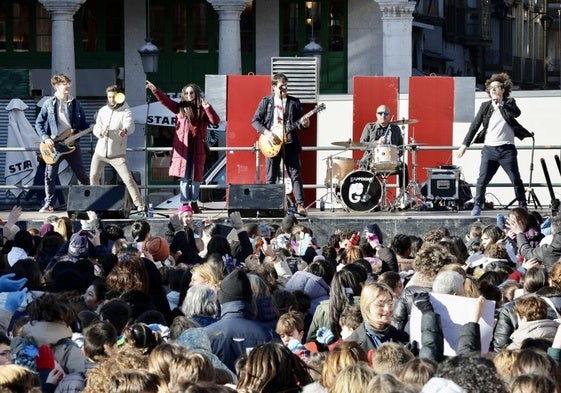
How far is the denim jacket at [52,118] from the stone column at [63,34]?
18.5 metres

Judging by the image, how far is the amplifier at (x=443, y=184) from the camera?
22.5 metres

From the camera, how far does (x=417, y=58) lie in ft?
171

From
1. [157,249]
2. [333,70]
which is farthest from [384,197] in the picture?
[333,70]

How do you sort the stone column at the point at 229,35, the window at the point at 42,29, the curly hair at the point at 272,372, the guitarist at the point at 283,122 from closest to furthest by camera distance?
the curly hair at the point at 272,372 < the guitarist at the point at 283,122 < the stone column at the point at 229,35 < the window at the point at 42,29

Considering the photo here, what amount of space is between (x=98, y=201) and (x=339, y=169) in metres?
3.72

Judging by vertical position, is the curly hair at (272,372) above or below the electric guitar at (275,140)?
below

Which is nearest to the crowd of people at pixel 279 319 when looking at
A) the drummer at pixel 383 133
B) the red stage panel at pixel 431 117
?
the drummer at pixel 383 133

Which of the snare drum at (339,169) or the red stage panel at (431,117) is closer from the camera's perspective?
the snare drum at (339,169)

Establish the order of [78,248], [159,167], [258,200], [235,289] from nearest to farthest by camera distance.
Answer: [235,289], [78,248], [258,200], [159,167]

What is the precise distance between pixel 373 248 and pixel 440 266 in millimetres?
3766

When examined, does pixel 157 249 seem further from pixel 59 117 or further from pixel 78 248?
pixel 59 117

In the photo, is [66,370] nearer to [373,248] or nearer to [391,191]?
[373,248]

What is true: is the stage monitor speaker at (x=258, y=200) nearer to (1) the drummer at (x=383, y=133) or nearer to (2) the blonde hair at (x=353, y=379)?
(1) the drummer at (x=383, y=133)

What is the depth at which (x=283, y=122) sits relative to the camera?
21625 mm
